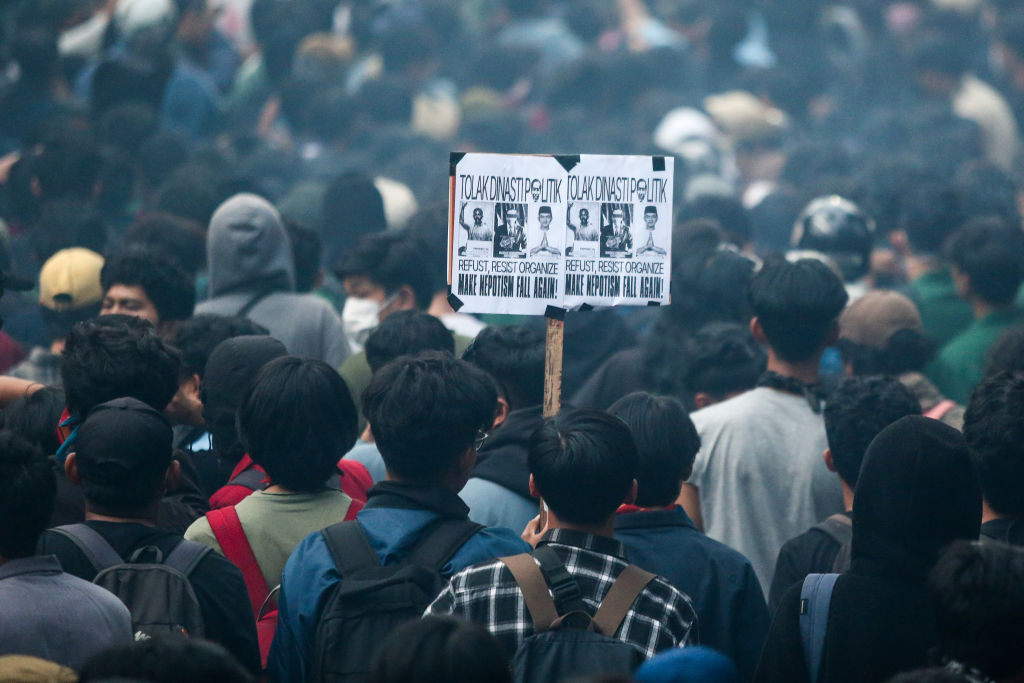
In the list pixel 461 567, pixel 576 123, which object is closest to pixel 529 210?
pixel 461 567

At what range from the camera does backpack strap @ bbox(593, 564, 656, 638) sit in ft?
9.73

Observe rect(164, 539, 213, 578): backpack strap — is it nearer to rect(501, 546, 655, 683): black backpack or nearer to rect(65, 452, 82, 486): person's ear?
rect(65, 452, 82, 486): person's ear

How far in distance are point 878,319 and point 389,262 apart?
2.36 meters

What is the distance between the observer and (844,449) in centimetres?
408

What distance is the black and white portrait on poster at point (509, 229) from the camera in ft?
13.3

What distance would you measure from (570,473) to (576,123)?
9.29 m

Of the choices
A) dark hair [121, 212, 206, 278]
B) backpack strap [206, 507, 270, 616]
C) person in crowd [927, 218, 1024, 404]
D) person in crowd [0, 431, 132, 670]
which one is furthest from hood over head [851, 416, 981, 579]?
dark hair [121, 212, 206, 278]

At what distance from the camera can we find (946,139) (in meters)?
11.5

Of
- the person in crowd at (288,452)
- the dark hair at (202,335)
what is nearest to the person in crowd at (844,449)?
the person in crowd at (288,452)

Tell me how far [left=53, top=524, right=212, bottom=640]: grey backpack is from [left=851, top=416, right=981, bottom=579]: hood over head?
1.69m

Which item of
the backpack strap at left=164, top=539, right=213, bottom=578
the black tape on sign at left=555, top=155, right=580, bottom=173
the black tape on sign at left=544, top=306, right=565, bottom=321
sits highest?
the black tape on sign at left=555, top=155, right=580, bottom=173

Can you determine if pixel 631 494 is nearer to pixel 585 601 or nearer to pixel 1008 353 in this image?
pixel 585 601

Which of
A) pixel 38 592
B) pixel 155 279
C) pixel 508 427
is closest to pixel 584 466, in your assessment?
pixel 508 427

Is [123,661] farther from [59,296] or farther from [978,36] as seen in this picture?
[978,36]
